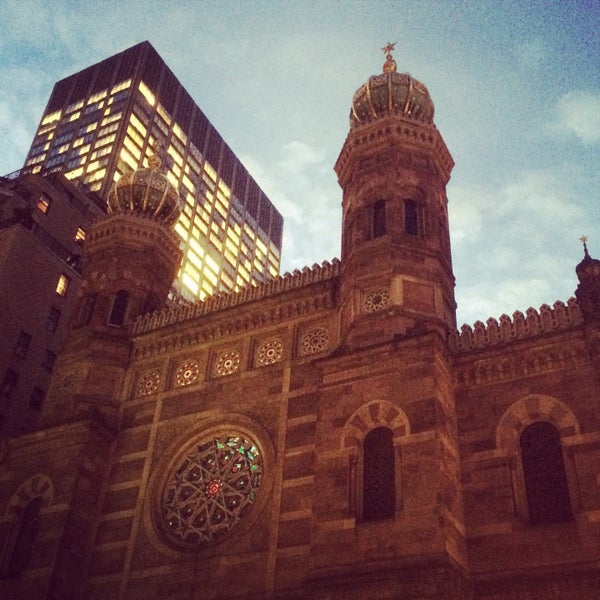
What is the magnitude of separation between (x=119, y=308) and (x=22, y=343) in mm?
9304

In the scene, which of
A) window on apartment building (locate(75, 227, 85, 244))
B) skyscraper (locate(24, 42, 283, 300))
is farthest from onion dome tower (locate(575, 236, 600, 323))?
skyscraper (locate(24, 42, 283, 300))

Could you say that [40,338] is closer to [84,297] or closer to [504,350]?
[84,297]

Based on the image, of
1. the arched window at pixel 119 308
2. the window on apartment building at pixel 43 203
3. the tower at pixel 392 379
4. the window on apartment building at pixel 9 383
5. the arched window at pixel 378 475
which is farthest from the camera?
the window on apartment building at pixel 43 203

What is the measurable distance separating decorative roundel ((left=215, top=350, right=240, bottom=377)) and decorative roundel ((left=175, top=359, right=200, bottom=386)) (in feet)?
2.33

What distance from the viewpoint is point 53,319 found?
3534 cm

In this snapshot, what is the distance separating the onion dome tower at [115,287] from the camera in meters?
23.5

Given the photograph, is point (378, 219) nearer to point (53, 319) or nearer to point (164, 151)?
point (53, 319)

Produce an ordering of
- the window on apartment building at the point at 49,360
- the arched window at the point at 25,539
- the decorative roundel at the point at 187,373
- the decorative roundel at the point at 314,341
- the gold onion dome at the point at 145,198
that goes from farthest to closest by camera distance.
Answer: the window on apartment building at the point at 49,360 → the gold onion dome at the point at 145,198 → the decorative roundel at the point at 187,373 → the decorative roundel at the point at 314,341 → the arched window at the point at 25,539

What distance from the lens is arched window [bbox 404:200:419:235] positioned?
73.3 ft

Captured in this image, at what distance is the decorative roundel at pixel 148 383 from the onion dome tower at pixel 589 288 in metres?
12.5

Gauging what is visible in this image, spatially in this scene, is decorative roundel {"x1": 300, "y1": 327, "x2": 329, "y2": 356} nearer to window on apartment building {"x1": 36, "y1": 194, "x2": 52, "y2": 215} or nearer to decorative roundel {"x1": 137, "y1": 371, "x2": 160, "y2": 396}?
decorative roundel {"x1": 137, "y1": 371, "x2": 160, "y2": 396}

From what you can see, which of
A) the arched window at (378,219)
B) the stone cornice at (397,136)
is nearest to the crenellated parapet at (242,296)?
the arched window at (378,219)

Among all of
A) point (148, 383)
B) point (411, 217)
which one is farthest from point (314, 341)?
point (148, 383)

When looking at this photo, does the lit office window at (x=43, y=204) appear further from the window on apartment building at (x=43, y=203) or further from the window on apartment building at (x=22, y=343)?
the window on apartment building at (x=22, y=343)
